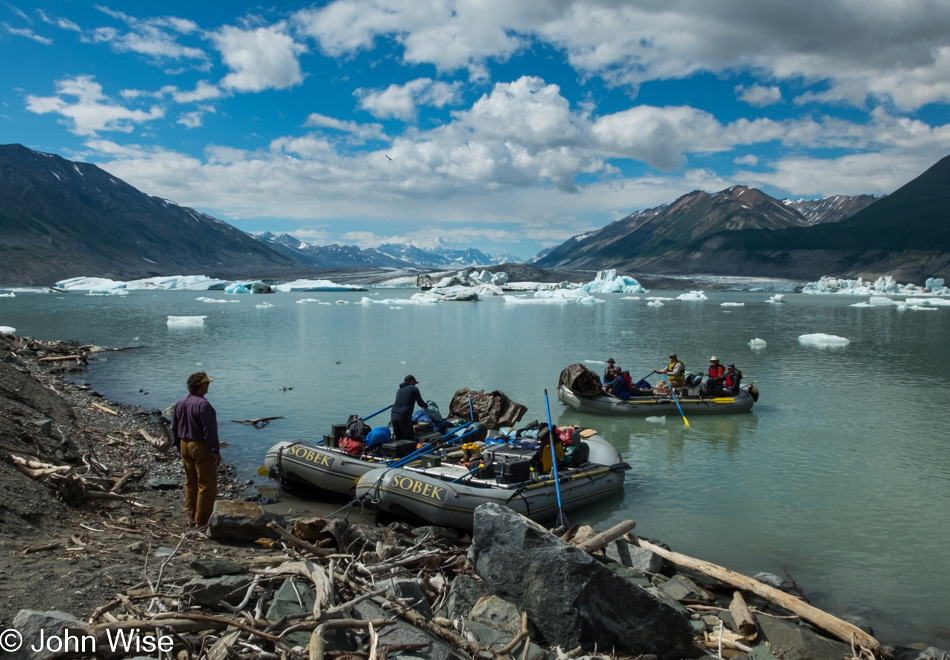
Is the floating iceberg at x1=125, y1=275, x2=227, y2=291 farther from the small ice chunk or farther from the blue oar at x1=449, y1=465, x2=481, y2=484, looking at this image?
the blue oar at x1=449, y1=465, x2=481, y2=484

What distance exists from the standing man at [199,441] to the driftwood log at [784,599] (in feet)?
Answer: 15.9

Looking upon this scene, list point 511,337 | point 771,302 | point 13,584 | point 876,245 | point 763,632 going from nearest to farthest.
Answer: point 13,584 → point 763,632 → point 511,337 → point 771,302 → point 876,245

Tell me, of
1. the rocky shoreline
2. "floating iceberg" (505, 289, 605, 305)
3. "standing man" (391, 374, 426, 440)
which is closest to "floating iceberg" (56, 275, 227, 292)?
"floating iceberg" (505, 289, 605, 305)

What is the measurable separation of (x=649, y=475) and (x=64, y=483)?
30.7 feet

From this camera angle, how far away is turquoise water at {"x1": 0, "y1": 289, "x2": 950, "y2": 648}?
8.45 metres

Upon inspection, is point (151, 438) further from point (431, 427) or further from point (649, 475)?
point (649, 475)

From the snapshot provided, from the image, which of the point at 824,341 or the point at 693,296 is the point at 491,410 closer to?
the point at 824,341

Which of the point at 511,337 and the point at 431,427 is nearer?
the point at 431,427

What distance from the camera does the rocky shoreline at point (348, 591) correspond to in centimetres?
390

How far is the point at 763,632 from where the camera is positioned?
18.6ft

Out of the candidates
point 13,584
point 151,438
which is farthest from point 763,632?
point 151,438

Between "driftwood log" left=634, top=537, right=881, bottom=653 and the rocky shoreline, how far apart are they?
17 mm

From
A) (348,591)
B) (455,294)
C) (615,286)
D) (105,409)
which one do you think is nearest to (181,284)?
(455,294)

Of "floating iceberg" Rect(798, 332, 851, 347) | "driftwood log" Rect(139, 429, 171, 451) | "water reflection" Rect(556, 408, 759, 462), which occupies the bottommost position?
"water reflection" Rect(556, 408, 759, 462)
